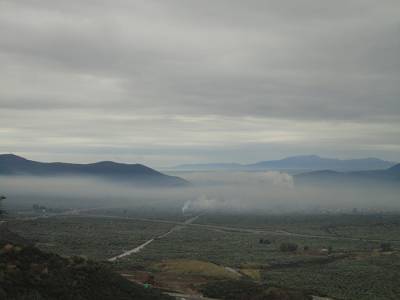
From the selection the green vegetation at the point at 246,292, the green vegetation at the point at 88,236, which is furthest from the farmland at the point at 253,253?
the green vegetation at the point at 246,292

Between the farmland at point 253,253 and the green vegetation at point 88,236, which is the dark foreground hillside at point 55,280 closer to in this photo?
the farmland at point 253,253

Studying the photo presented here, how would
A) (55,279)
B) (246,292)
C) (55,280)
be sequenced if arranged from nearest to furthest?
(55,280) < (55,279) < (246,292)

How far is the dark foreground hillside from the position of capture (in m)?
24.8

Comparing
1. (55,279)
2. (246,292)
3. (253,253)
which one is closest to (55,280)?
(55,279)

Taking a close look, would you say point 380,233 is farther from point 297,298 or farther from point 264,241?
point 297,298

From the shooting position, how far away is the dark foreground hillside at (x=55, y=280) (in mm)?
24766

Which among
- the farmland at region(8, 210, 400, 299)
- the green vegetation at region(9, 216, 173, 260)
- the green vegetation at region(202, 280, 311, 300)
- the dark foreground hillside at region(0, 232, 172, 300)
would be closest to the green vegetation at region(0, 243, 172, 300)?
the dark foreground hillside at region(0, 232, 172, 300)

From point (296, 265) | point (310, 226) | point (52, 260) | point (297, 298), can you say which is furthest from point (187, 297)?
point (310, 226)

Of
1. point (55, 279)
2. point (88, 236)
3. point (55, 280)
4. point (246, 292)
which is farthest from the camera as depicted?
point (88, 236)

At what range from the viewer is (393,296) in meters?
42.4

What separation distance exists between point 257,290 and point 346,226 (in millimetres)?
100083

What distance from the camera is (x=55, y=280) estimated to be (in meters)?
26.7

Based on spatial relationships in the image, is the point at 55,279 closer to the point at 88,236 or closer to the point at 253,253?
the point at 253,253

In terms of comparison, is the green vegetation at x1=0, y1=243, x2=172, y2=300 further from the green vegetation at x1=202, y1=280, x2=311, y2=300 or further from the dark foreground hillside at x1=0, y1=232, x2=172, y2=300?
the green vegetation at x1=202, y1=280, x2=311, y2=300
